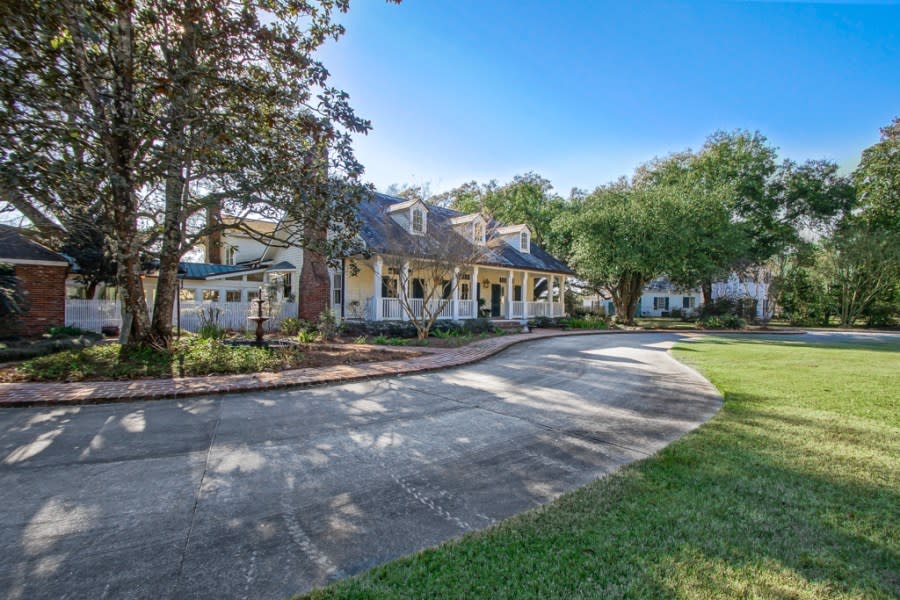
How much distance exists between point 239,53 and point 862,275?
38351mm

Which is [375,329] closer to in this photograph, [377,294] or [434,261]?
[377,294]

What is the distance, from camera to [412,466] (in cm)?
397

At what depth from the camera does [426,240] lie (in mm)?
17453

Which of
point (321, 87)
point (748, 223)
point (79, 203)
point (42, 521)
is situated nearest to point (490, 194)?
point (748, 223)

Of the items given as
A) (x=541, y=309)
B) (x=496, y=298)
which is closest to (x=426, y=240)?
(x=496, y=298)

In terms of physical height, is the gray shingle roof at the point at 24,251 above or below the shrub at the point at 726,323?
above

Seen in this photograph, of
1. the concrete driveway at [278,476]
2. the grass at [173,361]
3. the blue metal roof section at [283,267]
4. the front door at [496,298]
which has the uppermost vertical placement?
the blue metal roof section at [283,267]

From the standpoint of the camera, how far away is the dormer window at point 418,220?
18.8 meters

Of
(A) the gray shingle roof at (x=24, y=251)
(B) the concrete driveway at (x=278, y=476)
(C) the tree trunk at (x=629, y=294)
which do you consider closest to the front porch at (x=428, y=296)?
(C) the tree trunk at (x=629, y=294)

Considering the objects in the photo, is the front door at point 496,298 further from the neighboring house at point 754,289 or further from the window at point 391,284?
the neighboring house at point 754,289

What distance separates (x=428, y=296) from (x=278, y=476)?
11026 mm

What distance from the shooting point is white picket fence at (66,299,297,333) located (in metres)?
15.0

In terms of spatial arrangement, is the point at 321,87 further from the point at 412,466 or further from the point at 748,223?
the point at 748,223

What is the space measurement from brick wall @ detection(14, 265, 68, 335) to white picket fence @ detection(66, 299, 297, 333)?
1.73ft
